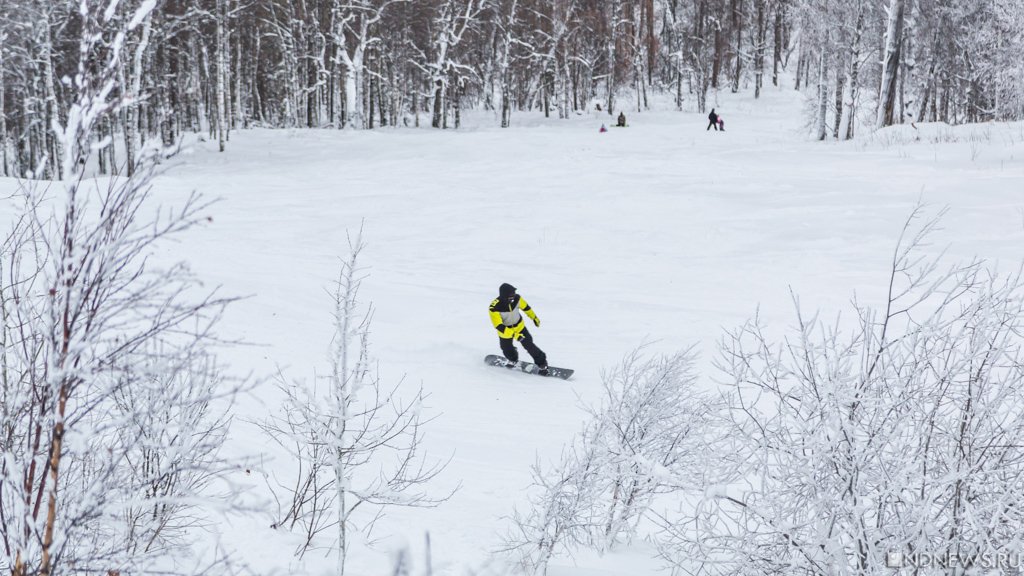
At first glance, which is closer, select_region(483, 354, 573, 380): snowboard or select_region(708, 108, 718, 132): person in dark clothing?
select_region(483, 354, 573, 380): snowboard

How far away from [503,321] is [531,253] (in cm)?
550

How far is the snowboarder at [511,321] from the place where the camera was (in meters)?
10.5

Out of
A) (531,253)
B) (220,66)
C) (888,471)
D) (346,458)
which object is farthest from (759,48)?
(888,471)

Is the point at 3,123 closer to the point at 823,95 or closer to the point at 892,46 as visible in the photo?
the point at 823,95

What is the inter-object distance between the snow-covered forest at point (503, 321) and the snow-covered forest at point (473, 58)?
13.8 inches

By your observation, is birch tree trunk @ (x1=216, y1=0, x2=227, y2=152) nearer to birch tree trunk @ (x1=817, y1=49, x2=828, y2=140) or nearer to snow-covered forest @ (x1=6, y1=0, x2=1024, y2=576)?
snow-covered forest @ (x1=6, y1=0, x2=1024, y2=576)

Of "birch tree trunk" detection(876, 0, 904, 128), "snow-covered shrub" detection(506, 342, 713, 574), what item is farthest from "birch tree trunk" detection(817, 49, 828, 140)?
"snow-covered shrub" detection(506, 342, 713, 574)

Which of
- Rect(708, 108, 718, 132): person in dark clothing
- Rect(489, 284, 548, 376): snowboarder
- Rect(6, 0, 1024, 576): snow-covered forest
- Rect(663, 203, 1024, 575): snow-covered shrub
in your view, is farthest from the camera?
Rect(708, 108, 718, 132): person in dark clothing

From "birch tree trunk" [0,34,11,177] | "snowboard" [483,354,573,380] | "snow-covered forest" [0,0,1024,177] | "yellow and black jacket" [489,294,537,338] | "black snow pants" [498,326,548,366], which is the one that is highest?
"snow-covered forest" [0,0,1024,177]

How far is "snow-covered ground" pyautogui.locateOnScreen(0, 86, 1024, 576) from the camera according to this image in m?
8.22

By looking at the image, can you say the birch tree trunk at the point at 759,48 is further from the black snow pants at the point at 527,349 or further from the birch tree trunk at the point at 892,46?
the black snow pants at the point at 527,349

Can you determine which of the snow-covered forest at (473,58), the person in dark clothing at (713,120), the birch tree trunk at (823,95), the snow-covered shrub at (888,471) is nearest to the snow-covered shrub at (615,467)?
the snow-covered shrub at (888,471)

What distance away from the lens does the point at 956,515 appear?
3.96 meters

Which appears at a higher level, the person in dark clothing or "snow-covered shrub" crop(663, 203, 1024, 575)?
the person in dark clothing
